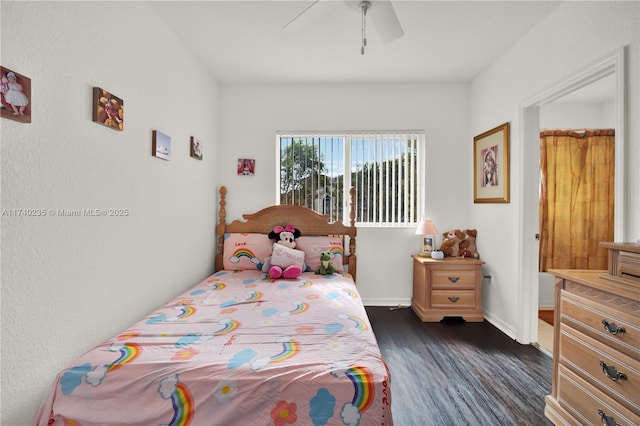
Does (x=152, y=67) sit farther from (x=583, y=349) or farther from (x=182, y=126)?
(x=583, y=349)

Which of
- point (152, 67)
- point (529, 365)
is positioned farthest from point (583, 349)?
point (152, 67)

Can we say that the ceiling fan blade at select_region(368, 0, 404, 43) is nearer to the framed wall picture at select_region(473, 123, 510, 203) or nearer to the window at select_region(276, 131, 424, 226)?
the framed wall picture at select_region(473, 123, 510, 203)

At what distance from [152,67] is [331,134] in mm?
1960

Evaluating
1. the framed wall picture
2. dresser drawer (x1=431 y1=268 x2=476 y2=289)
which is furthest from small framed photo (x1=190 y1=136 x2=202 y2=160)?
the framed wall picture

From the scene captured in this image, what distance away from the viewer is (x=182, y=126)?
8.99 feet

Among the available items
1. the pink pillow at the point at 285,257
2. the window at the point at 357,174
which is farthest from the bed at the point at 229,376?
the window at the point at 357,174

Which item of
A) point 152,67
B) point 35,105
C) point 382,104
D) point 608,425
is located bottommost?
point 608,425

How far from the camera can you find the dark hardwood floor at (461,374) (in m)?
1.80

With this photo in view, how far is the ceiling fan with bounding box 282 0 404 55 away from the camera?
1739mm

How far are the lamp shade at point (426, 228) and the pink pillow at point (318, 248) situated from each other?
0.88 metres

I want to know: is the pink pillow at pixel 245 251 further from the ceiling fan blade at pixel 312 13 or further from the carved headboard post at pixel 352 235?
the ceiling fan blade at pixel 312 13

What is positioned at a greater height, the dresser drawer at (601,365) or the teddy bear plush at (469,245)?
the teddy bear plush at (469,245)

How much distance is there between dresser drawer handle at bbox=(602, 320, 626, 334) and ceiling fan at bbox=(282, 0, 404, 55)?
1.86m

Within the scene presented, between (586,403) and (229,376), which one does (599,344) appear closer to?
(586,403)
